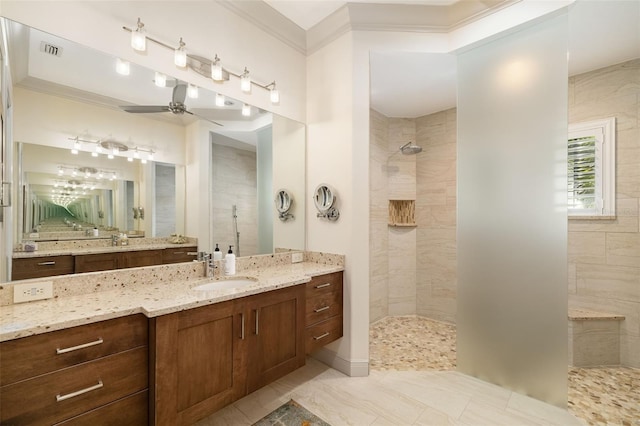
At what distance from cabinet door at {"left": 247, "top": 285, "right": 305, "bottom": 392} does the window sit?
9.40 ft

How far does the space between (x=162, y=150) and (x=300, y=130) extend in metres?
1.26

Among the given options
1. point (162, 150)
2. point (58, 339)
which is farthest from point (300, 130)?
point (58, 339)

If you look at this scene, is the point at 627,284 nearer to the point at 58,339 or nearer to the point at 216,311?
the point at 216,311

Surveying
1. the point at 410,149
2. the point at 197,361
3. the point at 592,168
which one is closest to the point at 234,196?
the point at 197,361

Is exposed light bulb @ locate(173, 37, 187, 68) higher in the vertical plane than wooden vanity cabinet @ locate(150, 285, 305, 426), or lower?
higher

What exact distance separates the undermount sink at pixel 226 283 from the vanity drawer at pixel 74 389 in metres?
0.61

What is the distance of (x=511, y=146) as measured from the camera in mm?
2135

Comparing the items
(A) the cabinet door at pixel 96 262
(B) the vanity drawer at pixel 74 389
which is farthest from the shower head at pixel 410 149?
(B) the vanity drawer at pixel 74 389

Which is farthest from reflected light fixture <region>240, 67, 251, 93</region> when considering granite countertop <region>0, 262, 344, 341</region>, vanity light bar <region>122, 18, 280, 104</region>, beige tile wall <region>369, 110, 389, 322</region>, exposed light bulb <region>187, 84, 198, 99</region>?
beige tile wall <region>369, 110, 389, 322</region>

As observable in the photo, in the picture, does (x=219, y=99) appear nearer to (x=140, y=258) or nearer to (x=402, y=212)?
(x=140, y=258)

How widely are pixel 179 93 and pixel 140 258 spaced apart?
3.84ft

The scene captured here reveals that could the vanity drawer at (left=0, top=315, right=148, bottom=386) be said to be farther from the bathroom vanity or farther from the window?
the window

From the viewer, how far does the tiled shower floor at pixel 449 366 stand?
192 centimetres

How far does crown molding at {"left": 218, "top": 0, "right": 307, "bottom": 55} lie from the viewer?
222 centimetres
